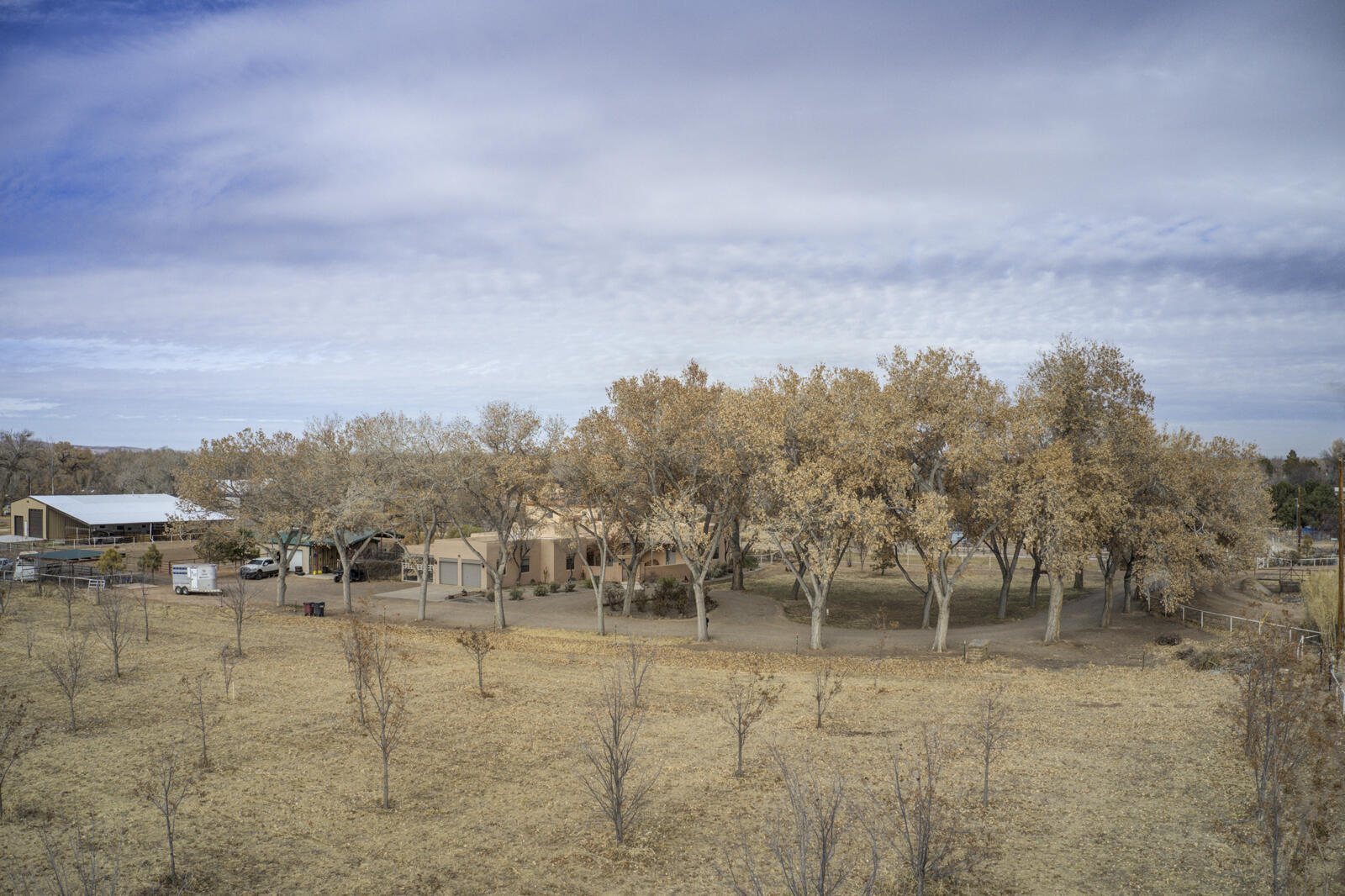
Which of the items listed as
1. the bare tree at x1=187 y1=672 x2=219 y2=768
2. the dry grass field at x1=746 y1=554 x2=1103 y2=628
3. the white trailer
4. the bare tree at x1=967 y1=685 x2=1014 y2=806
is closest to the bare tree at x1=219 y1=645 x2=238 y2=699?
the bare tree at x1=187 y1=672 x2=219 y2=768

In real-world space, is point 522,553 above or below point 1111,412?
below

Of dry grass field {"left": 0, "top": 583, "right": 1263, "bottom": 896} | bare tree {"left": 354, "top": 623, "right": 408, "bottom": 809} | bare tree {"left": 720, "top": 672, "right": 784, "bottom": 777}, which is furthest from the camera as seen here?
bare tree {"left": 720, "top": 672, "right": 784, "bottom": 777}

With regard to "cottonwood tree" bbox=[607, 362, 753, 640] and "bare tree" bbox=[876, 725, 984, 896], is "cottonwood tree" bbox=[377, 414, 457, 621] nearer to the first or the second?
"cottonwood tree" bbox=[607, 362, 753, 640]

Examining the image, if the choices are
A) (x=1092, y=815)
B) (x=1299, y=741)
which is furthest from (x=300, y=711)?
(x=1299, y=741)

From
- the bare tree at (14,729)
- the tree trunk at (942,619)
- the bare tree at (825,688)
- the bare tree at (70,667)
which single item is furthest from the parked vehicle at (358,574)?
the tree trunk at (942,619)

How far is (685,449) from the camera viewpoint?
30.5 meters

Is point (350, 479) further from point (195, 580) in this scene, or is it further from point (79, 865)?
point (79, 865)

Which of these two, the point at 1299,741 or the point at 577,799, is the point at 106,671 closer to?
the point at 577,799

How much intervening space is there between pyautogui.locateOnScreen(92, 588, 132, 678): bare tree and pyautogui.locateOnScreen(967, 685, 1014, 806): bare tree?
2070 centimetres

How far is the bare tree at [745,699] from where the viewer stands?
1495 cm

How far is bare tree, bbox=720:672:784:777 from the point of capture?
1495 cm

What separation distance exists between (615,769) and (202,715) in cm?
802

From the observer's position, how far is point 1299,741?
12898mm

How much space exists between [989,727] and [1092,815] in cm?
181
